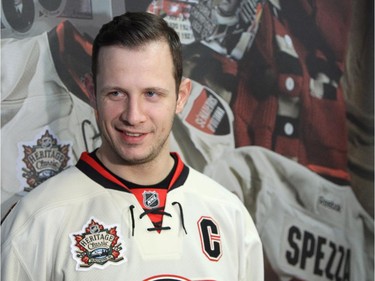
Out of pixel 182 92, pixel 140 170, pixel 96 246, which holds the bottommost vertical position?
pixel 96 246

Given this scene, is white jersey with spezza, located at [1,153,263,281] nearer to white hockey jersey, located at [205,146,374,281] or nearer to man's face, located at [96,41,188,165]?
man's face, located at [96,41,188,165]

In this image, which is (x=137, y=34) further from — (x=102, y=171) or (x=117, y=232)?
(x=117, y=232)

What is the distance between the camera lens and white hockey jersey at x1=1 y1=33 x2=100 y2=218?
180 centimetres

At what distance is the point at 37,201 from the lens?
4.72 ft

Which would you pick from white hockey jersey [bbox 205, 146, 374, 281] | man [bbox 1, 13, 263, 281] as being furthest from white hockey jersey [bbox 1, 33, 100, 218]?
white hockey jersey [bbox 205, 146, 374, 281]

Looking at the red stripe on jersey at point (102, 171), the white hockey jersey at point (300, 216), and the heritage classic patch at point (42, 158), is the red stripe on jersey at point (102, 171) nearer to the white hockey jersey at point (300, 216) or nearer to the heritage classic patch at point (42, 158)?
the heritage classic patch at point (42, 158)

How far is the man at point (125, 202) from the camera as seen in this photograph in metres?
1.41

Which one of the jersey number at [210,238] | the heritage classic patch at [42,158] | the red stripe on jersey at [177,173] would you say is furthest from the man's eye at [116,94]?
the heritage classic patch at [42,158]

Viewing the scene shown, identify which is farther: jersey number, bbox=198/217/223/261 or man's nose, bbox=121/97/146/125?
jersey number, bbox=198/217/223/261

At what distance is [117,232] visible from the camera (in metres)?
1.48

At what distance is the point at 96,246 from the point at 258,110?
1087mm

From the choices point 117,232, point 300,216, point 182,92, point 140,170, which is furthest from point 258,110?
point 117,232

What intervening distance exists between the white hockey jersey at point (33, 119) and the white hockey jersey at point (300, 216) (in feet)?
1.85

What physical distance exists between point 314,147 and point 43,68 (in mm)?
1152
